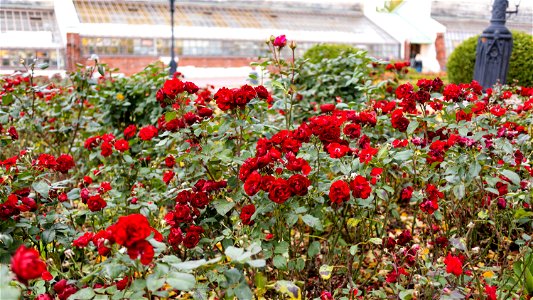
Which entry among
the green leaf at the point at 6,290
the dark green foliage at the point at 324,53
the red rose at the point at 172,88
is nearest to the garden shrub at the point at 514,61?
the dark green foliage at the point at 324,53

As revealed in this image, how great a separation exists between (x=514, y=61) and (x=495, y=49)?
306cm

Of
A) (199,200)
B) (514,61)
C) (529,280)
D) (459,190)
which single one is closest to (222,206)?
(199,200)

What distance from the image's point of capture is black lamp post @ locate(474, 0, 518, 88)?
572 cm

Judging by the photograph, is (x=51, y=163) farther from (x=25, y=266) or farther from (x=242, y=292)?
(x=25, y=266)

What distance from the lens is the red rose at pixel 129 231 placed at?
0.88 m

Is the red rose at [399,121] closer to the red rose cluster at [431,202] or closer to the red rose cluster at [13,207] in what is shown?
the red rose cluster at [431,202]

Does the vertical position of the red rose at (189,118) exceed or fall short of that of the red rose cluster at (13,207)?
it exceeds it

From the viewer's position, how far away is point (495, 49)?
5836 mm

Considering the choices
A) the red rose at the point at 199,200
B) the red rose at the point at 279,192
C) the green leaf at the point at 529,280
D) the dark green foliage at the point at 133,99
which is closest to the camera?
the red rose at the point at 279,192

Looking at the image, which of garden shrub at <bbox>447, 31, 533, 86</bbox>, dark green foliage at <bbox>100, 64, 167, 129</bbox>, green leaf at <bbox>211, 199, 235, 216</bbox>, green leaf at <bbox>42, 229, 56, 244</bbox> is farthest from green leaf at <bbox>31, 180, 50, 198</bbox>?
garden shrub at <bbox>447, 31, 533, 86</bbox>

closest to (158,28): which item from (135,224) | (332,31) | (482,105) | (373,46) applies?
(332,31)

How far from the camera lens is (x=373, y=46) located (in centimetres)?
1867

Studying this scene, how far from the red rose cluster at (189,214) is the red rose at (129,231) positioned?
458 mm

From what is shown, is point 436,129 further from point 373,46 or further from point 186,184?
point 373,46
